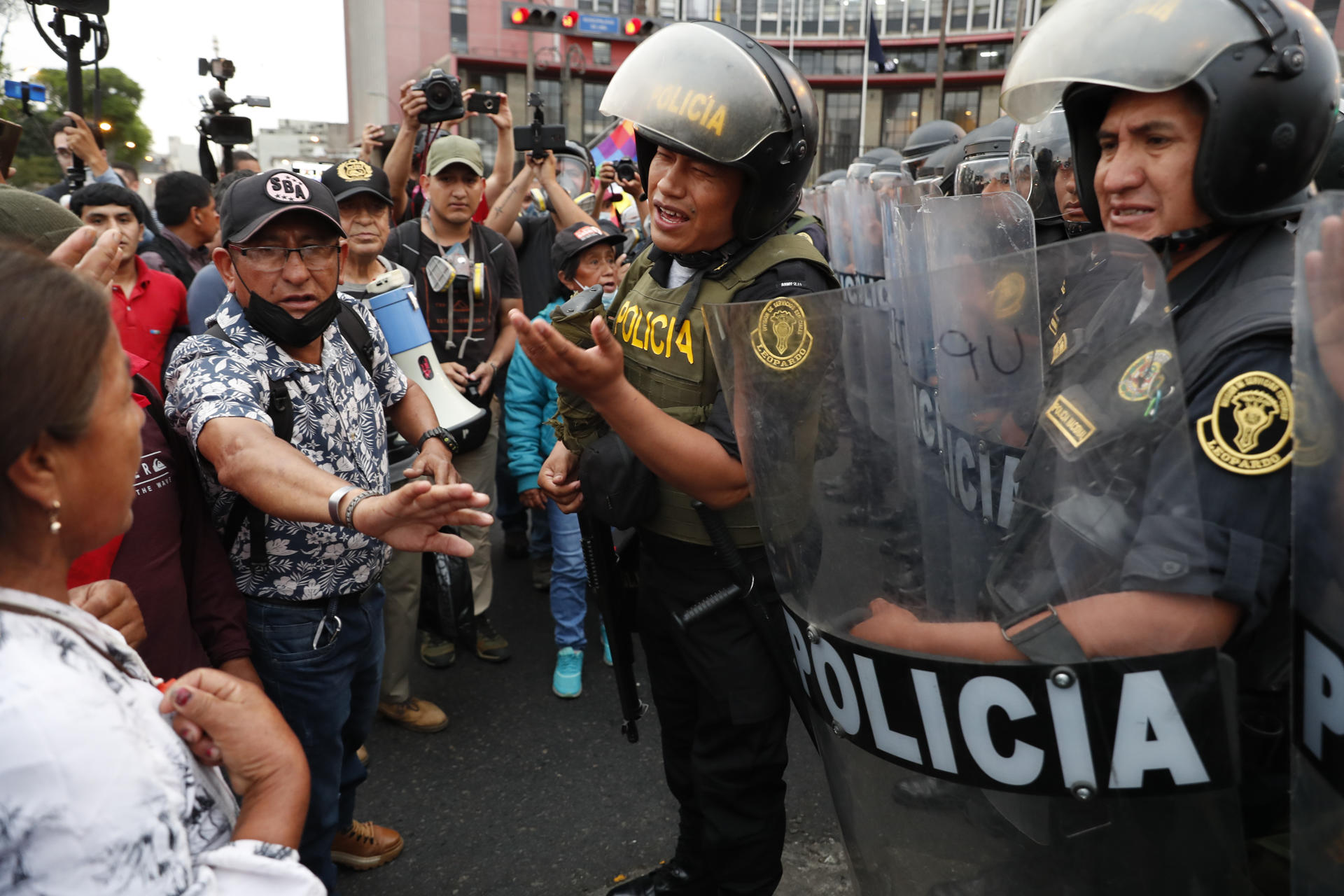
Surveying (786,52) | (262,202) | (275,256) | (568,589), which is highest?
(786,52)

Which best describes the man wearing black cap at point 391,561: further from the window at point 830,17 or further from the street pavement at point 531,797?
the window at point 830,17

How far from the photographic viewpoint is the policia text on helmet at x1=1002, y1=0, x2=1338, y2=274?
134 cm

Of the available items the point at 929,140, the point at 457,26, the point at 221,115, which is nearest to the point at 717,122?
the point at 929,140

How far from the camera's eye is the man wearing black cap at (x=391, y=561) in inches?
133

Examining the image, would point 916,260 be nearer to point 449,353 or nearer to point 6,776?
point 6,776

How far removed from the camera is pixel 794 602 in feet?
4.77

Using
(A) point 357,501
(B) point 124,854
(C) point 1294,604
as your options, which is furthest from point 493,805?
(C) point 1294,604

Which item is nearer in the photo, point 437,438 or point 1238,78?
point 1238,78

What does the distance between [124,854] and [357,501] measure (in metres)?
0.84

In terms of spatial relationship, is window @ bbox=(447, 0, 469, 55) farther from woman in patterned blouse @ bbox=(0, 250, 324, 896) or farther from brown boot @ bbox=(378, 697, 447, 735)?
woman in patterned blouse @ bbox=(0, 250, 324, 896)

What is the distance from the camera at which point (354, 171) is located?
144 inches

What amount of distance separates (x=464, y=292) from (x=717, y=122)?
2504 mm

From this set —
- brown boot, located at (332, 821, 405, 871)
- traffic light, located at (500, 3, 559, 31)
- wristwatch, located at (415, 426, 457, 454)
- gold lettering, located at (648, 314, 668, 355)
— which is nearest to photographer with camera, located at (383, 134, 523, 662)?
brown boot, located at (332, 821, 405, 871)

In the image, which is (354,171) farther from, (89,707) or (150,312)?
(89,707)
